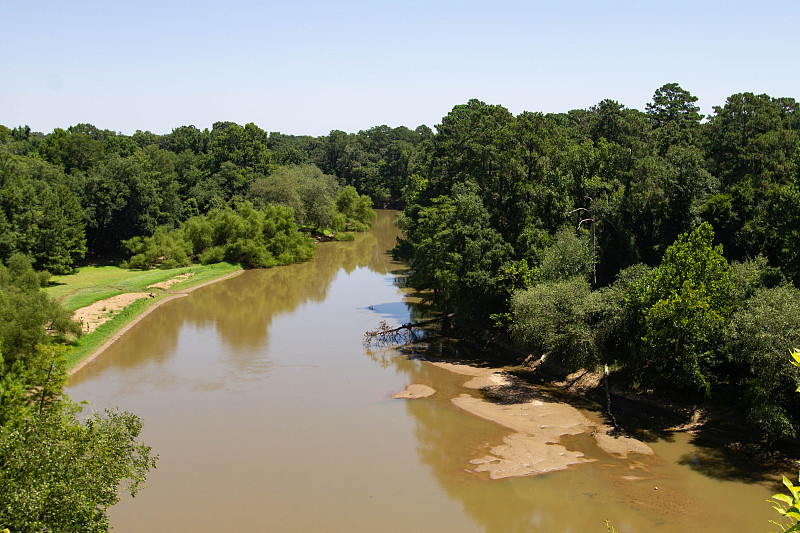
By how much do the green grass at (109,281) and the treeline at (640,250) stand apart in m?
25.1

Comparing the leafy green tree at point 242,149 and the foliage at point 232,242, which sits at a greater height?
the leafy green tree at point 242,149

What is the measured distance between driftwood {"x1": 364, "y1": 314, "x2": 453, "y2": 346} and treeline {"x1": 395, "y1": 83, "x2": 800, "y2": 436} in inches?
101

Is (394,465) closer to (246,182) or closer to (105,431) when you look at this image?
(105,431)

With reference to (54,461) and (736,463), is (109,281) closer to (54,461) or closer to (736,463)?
(54,461)

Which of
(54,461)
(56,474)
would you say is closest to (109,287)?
(54,461)

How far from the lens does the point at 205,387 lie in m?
33.2

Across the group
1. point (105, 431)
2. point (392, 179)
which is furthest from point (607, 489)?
point (392, 179)

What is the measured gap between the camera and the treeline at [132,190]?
58.8 metres

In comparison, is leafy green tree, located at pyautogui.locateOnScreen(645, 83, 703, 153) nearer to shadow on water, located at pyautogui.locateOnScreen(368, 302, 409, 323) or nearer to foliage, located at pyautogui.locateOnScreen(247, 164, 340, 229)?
shadow on water, located at pyautogui.locateOnScreen(368, 302, 409, 323)

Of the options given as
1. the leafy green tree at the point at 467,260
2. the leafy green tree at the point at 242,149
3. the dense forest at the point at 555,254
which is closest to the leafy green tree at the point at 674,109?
the dense forest at the point at 555,254

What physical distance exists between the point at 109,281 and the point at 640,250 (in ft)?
148

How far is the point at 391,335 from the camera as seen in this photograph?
4131cm

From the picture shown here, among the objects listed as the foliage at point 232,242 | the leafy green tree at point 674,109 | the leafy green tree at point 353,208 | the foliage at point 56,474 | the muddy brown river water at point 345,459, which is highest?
the leafy green tree at point 674,109

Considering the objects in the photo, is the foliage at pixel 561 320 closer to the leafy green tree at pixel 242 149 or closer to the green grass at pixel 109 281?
the green grass at pixel 109 281
